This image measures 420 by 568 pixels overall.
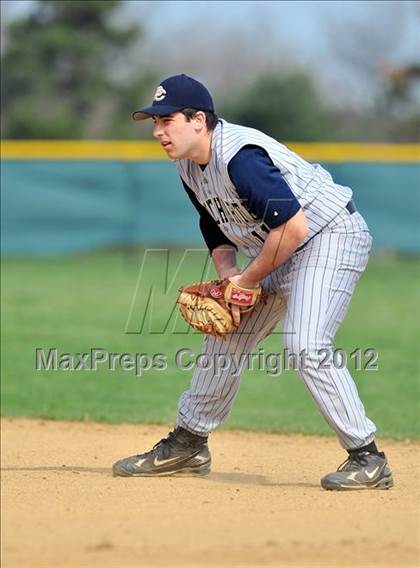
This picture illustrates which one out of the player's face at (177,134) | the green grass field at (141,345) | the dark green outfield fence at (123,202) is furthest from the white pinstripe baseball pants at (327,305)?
the dark green outfield fence at (123,202)

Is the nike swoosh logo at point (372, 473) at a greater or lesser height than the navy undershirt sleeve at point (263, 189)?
lesser

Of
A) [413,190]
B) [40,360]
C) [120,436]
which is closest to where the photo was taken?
[120,436]

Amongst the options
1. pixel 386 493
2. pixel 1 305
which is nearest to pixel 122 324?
pixel 1 305

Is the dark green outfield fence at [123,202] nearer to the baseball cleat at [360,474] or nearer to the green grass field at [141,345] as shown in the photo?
the green grass field at [141,345]

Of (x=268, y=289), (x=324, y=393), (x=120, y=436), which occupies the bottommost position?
(x=120, y=436)

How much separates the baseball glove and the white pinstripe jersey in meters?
0.22

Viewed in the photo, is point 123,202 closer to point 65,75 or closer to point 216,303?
point 216,303

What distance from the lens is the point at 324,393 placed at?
444 centimetres

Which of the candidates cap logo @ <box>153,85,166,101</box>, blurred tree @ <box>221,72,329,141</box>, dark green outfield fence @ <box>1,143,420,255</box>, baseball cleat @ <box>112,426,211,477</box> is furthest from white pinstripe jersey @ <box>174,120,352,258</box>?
blurred tree @ <box>221,72,329,141</box>

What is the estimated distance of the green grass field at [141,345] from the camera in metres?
7.12

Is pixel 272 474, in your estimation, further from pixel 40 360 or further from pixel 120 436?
pixel 40 360

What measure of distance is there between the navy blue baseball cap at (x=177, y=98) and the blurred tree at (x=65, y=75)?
60.8ft

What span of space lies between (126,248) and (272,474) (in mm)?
9963

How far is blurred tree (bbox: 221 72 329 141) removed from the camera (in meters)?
23.4
